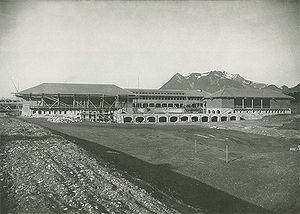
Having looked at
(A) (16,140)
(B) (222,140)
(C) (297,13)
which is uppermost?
(C) (297,13)

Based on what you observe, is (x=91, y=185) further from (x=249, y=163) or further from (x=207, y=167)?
(x=249, y=163)

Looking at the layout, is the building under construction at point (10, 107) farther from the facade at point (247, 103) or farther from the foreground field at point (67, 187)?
the foreground field at point (67, 187)

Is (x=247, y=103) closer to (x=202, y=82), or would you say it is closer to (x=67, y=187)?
(x=67, y=187)

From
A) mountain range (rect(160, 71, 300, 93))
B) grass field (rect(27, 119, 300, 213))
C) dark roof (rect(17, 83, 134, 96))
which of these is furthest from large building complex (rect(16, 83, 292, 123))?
mountain range (rect(160, 71, 300, 93))

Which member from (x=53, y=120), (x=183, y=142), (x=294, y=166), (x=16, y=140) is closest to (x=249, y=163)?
(x=294, y=166)

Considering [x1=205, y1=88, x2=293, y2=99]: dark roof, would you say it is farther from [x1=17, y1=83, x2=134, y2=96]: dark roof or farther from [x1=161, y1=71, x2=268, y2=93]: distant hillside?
[x1=161, y1=71, x2=268, y2=93]: distant hillside

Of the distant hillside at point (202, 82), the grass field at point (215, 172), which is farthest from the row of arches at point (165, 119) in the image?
the distant hillside at point (202, 82)
